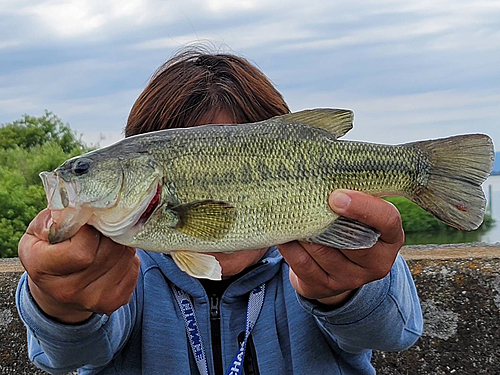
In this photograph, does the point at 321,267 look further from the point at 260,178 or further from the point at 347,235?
the point at 260,178

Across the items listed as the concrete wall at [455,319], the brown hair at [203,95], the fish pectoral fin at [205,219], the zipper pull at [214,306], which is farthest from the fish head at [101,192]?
the concrete wall at [455,319]

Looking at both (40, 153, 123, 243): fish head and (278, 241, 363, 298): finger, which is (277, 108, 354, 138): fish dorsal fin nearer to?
(278, 241, 363, 298): finger

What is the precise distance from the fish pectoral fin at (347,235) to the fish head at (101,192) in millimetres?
539

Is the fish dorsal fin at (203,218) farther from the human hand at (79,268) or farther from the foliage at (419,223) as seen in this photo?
the foliage at (419,223)

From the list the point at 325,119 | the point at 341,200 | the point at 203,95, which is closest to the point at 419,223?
the point at 203,95

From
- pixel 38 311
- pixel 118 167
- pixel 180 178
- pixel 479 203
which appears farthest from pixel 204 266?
pixel 479 203

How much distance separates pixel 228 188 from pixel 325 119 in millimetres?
412

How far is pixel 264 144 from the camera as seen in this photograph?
78.1 inches

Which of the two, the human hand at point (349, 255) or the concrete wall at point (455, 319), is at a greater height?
the human hand at point (349, 255)

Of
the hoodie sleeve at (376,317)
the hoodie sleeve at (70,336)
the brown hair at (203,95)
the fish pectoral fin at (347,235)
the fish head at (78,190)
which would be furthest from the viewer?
the brown hair at (203,95)

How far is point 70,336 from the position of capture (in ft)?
7.35

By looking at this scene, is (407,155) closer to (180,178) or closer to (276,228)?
(276,228)

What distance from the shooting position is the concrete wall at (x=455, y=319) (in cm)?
305

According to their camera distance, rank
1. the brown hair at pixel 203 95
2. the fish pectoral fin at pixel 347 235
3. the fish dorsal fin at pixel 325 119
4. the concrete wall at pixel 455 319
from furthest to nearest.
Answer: the concrete wall at pixel 455 319, the brown hair at pixel 203 95, the fish dorsal fin at pixel 325 119, the fish pectoral fin at pixel 347 235
